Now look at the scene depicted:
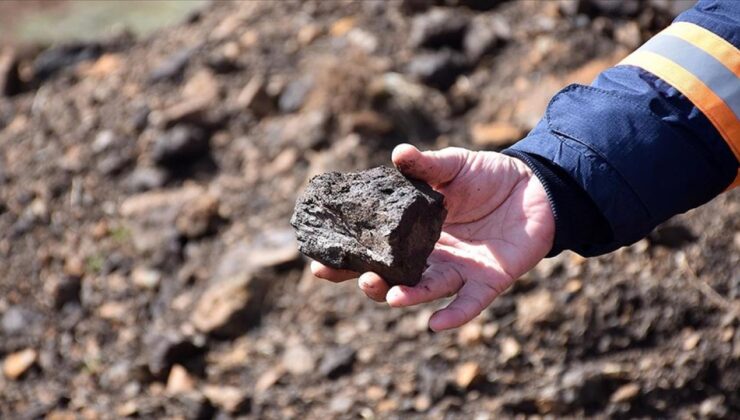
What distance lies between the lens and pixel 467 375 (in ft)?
11.9

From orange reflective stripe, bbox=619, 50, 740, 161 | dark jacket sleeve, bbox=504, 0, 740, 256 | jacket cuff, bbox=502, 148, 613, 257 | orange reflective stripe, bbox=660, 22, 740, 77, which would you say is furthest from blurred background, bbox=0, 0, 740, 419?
orange reflective stripe, bbox=660, 22, 740, 77

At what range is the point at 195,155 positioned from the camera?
488 centimetres

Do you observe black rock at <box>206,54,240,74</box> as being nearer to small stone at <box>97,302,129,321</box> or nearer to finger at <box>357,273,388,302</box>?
small stone at <box>97,302,129,321</box>

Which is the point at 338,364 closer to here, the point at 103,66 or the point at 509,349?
the point at 509,349

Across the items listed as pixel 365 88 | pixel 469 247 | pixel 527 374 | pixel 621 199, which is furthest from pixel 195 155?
pixel 621 199

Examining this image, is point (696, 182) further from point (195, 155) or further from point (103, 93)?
point (103, 93)

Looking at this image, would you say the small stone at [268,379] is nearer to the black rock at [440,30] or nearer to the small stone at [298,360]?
the small stone at [298,360]

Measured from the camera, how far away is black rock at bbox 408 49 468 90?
478 cm

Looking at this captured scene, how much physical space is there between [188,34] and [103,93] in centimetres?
55

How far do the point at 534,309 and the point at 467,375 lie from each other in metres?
0.35

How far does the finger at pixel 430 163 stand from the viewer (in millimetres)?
2688

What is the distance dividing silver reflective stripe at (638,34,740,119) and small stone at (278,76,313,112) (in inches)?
93.7

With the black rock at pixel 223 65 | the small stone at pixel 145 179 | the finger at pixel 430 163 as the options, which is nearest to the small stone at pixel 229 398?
the small stone at pixel 145 179

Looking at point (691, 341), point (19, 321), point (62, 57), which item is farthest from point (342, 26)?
point (691, 341)
